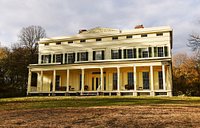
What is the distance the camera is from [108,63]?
24297 mm

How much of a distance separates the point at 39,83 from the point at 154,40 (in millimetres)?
14437

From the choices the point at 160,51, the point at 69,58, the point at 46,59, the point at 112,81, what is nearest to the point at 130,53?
the point at 160,51

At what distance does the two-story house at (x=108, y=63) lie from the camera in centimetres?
2402

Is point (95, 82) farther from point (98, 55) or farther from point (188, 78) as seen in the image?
point (188, 78)

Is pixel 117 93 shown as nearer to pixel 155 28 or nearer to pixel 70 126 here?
pixel 155 28

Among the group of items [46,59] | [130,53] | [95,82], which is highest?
[130,53]

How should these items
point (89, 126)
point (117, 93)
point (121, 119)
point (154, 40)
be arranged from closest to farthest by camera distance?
1. point (89, 126)
2. point (121, 119)
3. point (117, 93)
4. point (154, 40)

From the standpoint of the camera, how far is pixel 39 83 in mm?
28594

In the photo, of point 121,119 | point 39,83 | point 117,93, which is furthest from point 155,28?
point 121,119

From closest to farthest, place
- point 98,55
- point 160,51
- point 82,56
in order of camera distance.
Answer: point 160,51, point 98,55, point 82,56

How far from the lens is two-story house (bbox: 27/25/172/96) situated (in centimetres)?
2402

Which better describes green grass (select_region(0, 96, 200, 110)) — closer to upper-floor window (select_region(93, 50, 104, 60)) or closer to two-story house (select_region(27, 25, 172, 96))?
two-story house (select_region(27, 25, 172, 96))

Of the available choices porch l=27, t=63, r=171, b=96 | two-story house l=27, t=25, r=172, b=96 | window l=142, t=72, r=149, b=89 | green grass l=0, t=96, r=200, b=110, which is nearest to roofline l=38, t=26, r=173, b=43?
two-story house l=27, t=25, r=172, b=96

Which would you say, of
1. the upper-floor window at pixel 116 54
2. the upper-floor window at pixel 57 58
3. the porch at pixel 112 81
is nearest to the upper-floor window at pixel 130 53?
the upper-floor window at pixel 116 54
